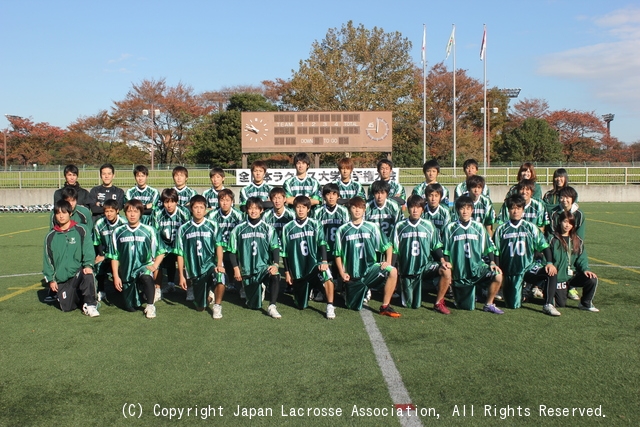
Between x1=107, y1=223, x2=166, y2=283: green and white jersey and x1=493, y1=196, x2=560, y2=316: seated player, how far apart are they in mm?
3837

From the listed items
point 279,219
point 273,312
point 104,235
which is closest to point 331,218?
point 279,219

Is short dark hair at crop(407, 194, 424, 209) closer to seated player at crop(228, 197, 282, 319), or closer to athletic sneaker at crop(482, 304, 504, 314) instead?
athletic sneaker at crop(482, 304, 504, 314)

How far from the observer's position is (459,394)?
11.5 feet

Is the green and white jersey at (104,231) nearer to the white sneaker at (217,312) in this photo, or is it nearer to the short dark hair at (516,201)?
the white sneaker at (217,312)

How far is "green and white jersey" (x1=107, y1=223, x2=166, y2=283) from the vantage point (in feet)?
18.9

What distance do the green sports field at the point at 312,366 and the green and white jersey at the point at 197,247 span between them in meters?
0.51

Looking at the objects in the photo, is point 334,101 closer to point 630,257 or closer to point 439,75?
point 439,75

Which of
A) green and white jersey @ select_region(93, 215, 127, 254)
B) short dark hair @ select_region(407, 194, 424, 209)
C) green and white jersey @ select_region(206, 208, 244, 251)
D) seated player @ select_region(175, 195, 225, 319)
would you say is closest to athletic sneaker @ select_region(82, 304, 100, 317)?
green and white jersey @ select_region(93, 215, 127, 254)

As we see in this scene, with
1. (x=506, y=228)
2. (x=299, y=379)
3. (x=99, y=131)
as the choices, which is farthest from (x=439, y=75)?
(x=299, y=379)

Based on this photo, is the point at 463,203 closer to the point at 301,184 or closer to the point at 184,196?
the point at 301,184

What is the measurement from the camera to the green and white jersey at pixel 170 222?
21.9 feet

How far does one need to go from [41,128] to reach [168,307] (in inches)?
1683

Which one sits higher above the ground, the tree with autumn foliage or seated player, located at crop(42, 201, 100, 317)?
the tree with autumn foliage

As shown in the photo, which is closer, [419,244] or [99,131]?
[419,244]
